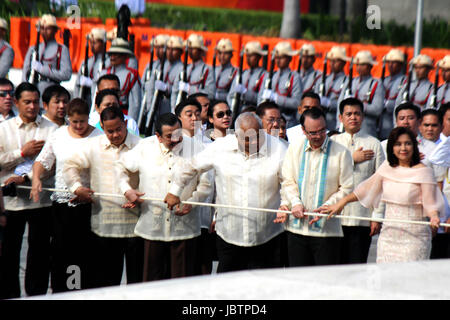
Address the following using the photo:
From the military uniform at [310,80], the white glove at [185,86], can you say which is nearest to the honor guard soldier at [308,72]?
the military uniform at [310,80]

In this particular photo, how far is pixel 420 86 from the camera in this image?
535 inches

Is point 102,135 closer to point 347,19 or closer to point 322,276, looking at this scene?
point 322,276

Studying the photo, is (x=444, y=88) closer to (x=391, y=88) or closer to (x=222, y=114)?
(x=391, y=88)

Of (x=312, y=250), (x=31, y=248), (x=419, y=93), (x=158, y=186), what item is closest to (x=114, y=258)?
A: (x=158, y=186)

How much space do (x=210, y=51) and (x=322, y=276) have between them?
15746 mm

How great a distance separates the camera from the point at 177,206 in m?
7.09

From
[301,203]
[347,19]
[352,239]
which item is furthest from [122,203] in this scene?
[347,19]

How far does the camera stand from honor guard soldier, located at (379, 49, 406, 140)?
536 inches

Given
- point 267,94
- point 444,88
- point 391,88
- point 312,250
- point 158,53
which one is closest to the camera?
point 312,250

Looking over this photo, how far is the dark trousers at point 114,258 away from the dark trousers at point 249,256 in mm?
600

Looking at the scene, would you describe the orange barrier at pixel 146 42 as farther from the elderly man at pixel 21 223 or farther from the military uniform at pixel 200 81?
the elderly man at pixel 21 223

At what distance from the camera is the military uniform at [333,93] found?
14.2m

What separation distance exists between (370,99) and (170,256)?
22.1ft
